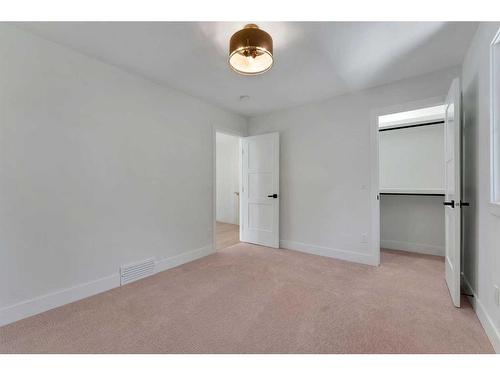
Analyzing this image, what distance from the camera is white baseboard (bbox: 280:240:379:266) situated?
312 centimetres

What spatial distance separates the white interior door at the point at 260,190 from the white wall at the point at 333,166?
15 centimetres

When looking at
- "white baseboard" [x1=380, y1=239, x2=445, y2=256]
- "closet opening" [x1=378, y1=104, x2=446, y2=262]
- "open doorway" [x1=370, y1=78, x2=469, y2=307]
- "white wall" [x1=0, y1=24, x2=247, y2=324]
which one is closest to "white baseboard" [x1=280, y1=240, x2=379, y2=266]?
"open doorway" [x1=370, y1=78, x2=469, y2=307]

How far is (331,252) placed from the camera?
3465 millimetres

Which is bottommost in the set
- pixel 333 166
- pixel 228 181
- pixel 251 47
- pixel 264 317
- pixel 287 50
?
pixel 264 317

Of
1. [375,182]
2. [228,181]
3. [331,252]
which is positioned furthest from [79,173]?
[228,181]

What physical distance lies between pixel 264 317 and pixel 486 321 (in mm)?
1621

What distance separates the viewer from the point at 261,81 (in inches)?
114

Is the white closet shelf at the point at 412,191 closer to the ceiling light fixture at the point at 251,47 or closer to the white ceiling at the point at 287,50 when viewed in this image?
the white ceiling at the point at 287,50

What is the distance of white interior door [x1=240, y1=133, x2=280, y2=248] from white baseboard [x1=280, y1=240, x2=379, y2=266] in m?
0.26

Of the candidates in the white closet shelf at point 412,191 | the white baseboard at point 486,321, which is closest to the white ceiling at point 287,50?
the white closet shelf at point 412,191

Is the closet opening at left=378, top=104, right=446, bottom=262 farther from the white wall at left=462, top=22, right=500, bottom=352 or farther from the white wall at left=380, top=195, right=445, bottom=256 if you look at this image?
the white wall at left=462, top=22, right=500, bottom=352

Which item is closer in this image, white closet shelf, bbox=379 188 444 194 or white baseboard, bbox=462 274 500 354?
white baseboard, bbox=462 274 500 354

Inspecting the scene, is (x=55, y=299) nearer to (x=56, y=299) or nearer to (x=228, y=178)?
(x=56, y=299)
